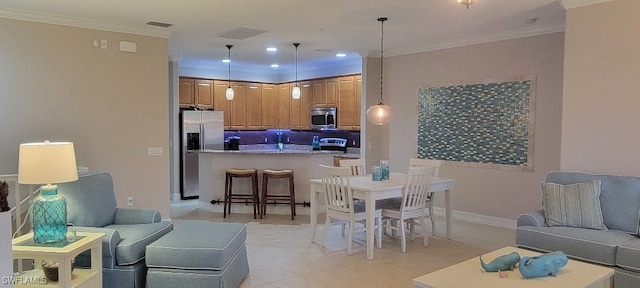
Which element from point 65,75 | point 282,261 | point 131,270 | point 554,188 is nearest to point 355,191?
point 282,261

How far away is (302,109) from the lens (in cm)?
973

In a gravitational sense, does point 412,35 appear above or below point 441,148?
above

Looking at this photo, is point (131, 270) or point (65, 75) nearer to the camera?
point (131, 270)

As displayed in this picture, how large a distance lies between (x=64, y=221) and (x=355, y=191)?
2684 millimetres

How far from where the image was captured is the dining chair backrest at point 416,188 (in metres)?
4.75

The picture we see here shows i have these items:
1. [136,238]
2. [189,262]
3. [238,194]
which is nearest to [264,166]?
[238,194]

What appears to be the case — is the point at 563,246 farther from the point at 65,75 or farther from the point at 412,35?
the point at 65,75

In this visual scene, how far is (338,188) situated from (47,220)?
269cm

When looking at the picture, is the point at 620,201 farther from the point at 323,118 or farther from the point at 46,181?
the point at 323,118

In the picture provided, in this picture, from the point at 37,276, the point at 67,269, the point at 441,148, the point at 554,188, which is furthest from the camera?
the point at 441,148

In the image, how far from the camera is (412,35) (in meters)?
6.14

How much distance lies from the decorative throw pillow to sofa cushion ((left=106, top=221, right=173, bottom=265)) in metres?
3.42

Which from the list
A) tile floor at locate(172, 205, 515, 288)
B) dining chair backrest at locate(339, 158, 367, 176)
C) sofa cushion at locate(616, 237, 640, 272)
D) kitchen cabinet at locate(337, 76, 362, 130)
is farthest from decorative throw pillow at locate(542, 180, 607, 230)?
kitchen cabinet at locate(337, 76, 362, 130)

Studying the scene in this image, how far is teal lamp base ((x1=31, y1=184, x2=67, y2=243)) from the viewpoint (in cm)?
299
